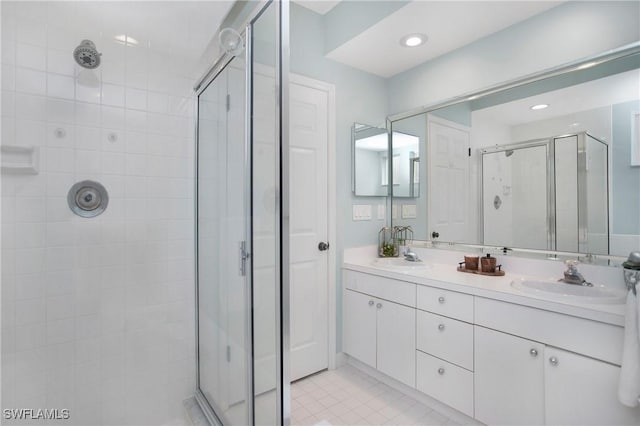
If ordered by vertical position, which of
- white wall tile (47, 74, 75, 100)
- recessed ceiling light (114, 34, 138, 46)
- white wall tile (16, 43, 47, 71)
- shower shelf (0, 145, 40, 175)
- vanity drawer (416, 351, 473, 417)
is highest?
recessed ceiling light (114, 34, 138, 46)

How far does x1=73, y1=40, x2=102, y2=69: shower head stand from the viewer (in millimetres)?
1544

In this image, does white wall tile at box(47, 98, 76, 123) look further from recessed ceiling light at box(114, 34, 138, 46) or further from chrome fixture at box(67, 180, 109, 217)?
recessed ceiling light at box(114, 34, 138, 46)

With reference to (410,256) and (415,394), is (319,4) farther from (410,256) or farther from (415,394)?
(415,394)

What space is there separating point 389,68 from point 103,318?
267cm

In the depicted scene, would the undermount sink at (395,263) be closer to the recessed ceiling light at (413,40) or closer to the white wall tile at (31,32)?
the recessed ceiling light at (413,40)

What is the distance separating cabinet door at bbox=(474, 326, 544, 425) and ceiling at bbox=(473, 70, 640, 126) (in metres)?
1.32

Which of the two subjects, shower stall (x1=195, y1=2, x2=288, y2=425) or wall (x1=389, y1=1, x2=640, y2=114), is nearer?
shower stall (x1=195, y1=2, x2=288, y2=425)

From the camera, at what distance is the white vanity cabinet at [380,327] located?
1.97 meters

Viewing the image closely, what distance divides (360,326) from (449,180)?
4.25 feet

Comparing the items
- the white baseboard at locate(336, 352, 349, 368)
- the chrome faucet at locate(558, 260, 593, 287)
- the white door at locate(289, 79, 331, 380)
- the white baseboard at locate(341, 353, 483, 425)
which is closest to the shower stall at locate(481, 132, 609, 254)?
the chrome faucet at locate(558, 260, 593, 287)

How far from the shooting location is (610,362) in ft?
4.04

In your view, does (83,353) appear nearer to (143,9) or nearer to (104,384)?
(104,384)

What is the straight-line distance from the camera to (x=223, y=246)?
A: 157 cm

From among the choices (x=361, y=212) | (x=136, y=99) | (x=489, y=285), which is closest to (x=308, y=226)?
(x=361, y=212)
